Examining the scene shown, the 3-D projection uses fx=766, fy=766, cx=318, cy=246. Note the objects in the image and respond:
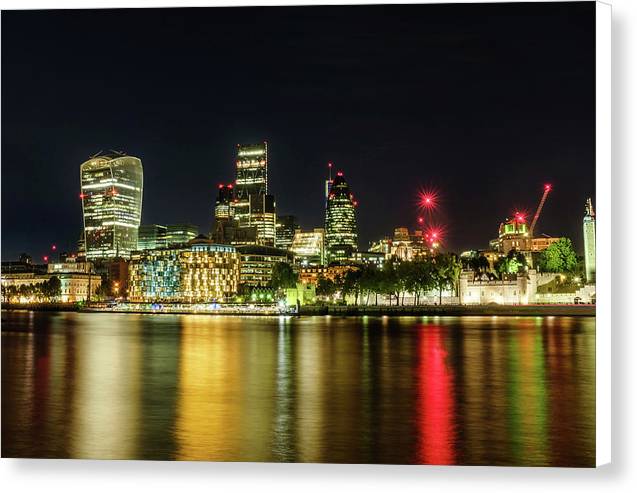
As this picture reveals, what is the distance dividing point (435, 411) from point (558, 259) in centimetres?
3585

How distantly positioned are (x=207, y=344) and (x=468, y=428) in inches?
575

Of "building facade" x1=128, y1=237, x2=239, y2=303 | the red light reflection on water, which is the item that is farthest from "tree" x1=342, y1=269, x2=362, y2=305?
the red light reflection on water

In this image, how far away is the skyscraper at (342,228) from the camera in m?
114

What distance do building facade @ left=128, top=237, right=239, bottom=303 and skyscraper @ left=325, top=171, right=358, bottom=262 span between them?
3163 centimetres

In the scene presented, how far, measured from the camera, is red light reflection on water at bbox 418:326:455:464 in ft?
25.9

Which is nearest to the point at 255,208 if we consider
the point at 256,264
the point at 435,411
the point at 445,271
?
the point at 256,264

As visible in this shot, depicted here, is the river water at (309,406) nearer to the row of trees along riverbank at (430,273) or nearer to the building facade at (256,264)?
the row of trees along riverbank at (430,273)

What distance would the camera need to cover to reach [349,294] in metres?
59.8

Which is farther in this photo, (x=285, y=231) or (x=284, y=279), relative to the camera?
(x=285, y=231)

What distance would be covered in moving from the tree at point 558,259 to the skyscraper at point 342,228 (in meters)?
62.7

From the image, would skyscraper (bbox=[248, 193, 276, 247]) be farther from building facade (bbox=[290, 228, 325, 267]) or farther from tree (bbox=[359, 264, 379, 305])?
tree (bbox=[359, 264, 379, 305])

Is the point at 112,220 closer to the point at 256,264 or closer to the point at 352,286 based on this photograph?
the point at 256,264

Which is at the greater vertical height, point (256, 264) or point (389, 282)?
point (256, 264)

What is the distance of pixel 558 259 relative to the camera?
43906mm
